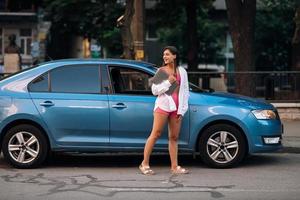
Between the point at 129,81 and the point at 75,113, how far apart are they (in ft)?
3.25

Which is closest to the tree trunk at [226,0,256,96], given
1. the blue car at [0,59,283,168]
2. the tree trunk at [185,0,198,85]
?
the blue car at [0,59,283,168]

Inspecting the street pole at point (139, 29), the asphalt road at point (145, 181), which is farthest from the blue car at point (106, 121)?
the street pole at point (139, 29)

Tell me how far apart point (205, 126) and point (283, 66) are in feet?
79.4

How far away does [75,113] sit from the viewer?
924 cm

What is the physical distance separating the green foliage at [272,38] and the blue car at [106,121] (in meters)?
22.9

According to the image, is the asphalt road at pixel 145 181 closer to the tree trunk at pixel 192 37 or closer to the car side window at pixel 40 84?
the car side window at pixel 40 84

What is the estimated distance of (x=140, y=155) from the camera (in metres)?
10.8

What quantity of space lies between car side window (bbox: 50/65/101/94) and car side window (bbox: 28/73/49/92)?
88mm

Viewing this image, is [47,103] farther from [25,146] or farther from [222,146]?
[222,146]

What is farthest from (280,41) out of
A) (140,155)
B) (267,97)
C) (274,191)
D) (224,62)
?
(274,191)

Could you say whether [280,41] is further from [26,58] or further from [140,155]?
[140,155]

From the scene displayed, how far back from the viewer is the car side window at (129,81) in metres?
9.47

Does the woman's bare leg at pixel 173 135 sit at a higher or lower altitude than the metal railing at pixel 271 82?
lower

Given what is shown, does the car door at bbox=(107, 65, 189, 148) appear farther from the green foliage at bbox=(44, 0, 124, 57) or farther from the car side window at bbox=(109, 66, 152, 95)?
the green foliage at bbox=(44, 0, 124, 57)
